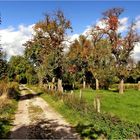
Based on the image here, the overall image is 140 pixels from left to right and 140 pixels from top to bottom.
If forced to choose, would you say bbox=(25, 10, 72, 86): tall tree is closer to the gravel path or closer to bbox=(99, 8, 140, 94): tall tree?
bbox=(99, 8, 140, 94): tall tree

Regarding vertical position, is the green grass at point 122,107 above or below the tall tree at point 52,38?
below

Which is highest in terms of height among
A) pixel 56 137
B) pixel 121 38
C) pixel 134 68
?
pixel 121 38

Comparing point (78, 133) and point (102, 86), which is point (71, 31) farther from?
point (78, 133)

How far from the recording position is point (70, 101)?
104 feet

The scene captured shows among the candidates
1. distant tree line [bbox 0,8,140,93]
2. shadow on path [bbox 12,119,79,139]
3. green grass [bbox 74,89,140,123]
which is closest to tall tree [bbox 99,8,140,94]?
distant tree line [bbox 0,8,140,93]

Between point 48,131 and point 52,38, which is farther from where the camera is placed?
point 52,38

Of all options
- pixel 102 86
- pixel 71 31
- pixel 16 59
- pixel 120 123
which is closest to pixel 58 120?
pixel 120 123

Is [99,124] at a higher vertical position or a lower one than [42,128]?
higher

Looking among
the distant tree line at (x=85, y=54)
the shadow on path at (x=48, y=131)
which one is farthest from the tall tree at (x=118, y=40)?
the shadow on path at (x=48, y=131)

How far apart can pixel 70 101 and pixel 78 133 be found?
39.9ft

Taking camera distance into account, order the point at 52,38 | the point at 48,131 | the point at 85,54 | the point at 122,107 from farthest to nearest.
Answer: the point at 85,54, the point at 52,38, the point at 122,107, the point at 48,131

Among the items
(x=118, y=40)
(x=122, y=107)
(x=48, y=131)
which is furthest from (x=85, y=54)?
(x=48, y=131)

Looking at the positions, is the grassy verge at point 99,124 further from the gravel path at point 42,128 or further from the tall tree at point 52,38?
the tall tree at point 52,38

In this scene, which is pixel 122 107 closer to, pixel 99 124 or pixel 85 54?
pixel 99 124
